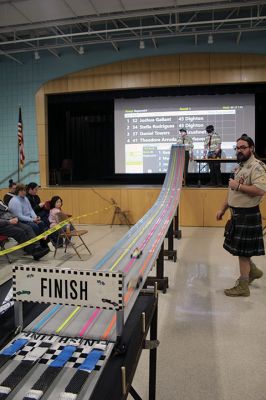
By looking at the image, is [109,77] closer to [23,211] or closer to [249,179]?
[23,211]

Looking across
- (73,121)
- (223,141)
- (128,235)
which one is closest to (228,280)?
(128,235)

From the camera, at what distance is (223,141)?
31.3 ft

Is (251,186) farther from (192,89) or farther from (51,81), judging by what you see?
(51,81)

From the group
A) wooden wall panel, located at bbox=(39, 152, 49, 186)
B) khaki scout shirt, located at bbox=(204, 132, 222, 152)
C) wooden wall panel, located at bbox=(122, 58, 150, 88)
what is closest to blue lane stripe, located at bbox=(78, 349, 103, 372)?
khaki scout shirt, located at bbox=(204, 132, 222, 152)

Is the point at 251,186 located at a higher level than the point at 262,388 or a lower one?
higher

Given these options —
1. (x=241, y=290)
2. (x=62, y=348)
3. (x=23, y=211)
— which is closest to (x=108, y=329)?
(x=62, y=348)

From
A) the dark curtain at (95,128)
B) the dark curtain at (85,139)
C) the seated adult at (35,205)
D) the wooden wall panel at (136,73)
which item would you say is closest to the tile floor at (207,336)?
the seated adult at (35,205)

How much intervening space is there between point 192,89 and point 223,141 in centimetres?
159

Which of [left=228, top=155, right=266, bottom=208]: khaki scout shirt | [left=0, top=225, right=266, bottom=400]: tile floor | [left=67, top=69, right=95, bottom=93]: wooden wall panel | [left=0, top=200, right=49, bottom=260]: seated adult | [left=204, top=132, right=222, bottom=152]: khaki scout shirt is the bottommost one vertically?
[left=0, top=225, right=266, bottom=400]: tile floor

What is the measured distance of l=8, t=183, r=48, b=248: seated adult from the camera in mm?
5344

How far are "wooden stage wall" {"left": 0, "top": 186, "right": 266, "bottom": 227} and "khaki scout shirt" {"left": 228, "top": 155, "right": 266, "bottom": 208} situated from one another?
14.1ft

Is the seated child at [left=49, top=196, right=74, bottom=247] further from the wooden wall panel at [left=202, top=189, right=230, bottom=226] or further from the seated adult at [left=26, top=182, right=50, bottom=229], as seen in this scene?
the wooden wall panel at [left=202, top=189, right=230, bottom=226]

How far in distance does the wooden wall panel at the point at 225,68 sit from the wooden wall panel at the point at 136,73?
162cm

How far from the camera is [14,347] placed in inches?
54.9
